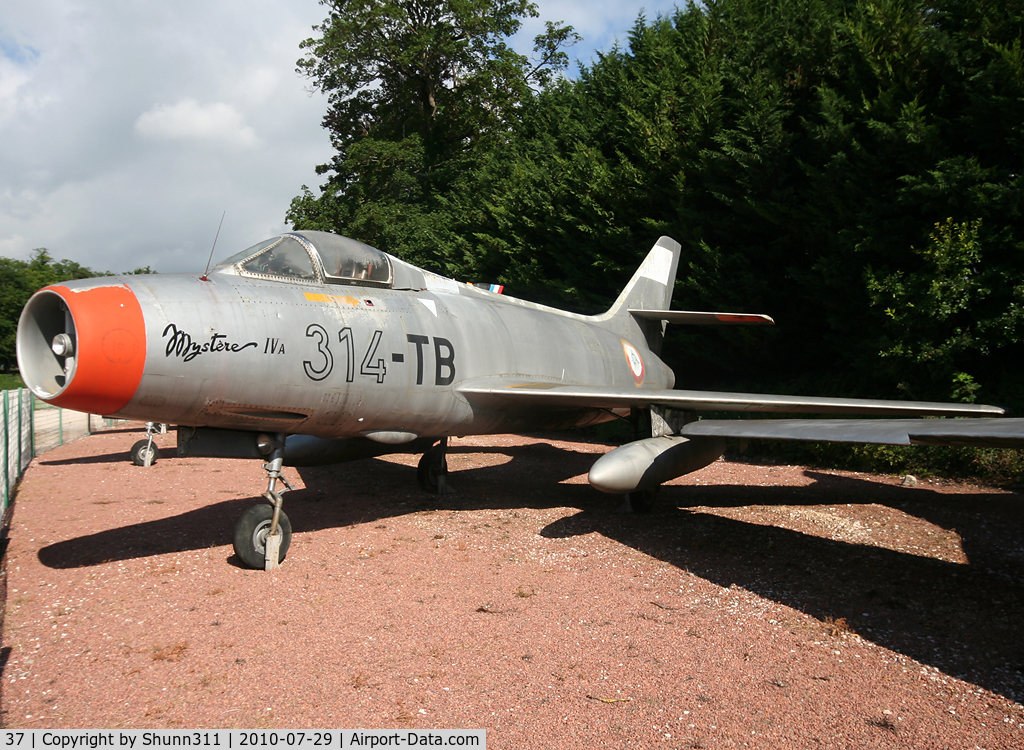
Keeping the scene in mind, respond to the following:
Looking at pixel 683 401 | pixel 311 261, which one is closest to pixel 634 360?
pixel 683 401

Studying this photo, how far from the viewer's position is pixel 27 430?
1199cm

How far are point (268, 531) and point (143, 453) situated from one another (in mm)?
7058

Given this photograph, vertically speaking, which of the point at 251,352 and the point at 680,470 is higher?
the point at 251,352

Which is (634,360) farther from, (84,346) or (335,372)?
(84,346)

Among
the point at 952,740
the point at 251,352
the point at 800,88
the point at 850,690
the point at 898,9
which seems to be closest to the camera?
the point at 952,740

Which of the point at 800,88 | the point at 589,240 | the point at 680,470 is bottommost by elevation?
the point at 680,470

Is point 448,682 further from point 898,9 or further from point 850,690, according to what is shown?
point 898,9

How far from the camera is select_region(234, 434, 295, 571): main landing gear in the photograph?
18.2ft

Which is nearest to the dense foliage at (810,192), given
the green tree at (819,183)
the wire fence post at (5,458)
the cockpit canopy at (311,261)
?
the green tree at (819,183)

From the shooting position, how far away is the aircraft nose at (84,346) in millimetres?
4293

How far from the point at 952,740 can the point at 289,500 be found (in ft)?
24.7

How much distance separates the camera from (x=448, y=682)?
3.75 meters

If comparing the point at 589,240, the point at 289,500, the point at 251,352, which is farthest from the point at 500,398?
the point at 589,240

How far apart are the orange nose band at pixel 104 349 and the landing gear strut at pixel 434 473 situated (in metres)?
5.11
